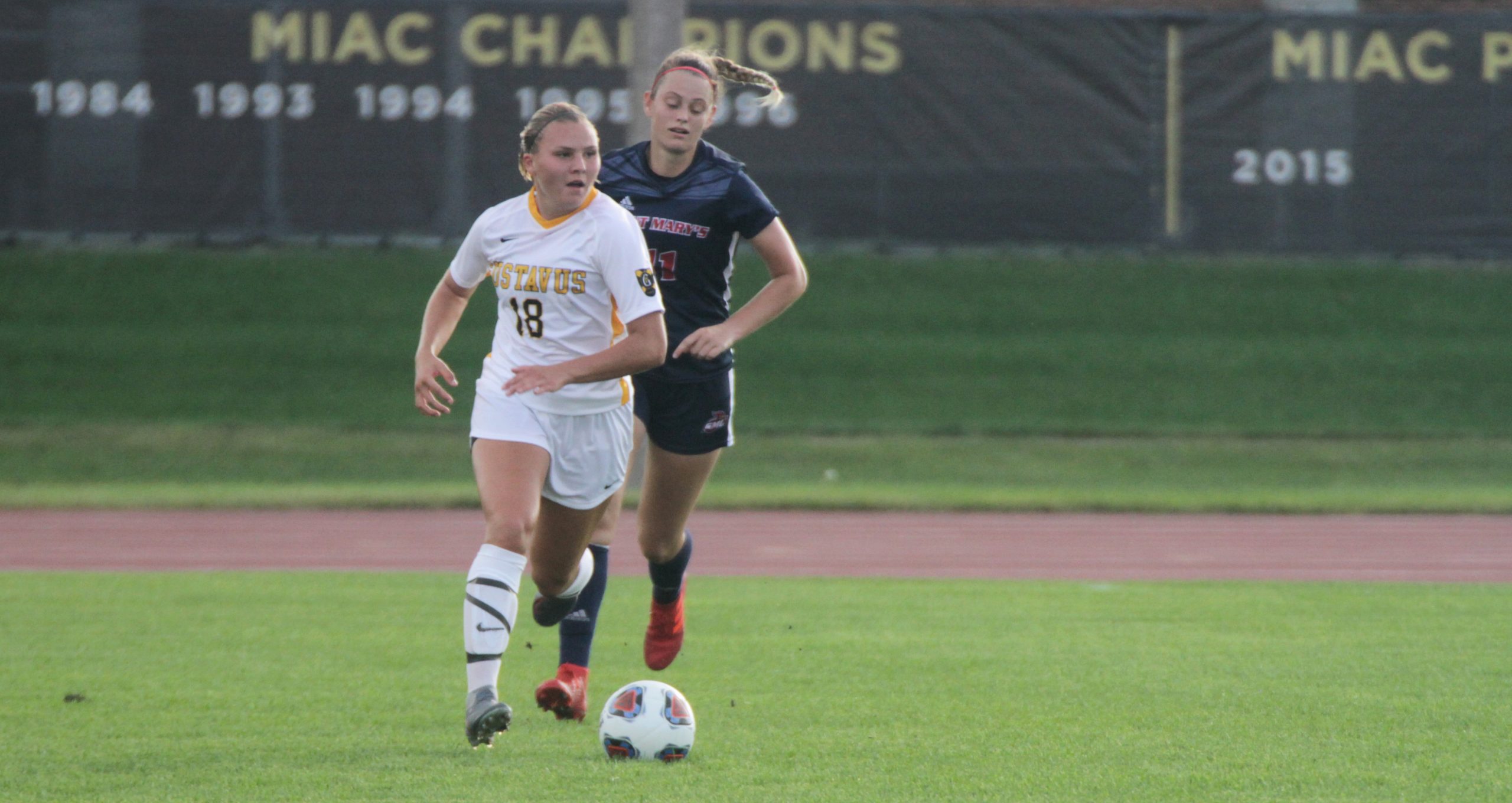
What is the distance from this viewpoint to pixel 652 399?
6.08 m

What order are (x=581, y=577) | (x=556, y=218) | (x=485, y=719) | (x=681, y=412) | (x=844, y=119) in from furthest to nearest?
(x=844, y=119), (x=681, y=412), (x=581, y=577), (x=556, y=218), (x=485, y=719)

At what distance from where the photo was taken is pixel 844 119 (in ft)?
56.1

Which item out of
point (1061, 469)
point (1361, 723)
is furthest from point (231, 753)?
point (1061, 469)

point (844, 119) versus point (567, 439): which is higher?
point (844, 119)

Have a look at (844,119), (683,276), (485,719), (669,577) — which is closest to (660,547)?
(669,577)

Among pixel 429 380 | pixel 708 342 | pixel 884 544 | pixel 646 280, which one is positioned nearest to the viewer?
pixel 646 280

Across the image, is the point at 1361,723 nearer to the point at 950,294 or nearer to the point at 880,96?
the point at 880,96

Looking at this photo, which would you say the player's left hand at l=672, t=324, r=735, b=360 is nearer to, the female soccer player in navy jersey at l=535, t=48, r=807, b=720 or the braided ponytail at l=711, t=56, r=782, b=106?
the female soccer player in navy jersey at l=535, t=48, r=807, b=720

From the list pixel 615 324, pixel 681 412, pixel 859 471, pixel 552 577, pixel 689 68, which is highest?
pixel 689 68

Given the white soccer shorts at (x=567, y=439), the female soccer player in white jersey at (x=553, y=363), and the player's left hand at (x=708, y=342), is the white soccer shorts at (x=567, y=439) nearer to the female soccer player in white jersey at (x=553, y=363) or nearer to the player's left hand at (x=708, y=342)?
the female soccer player in white jersey at (x=553, y=363)

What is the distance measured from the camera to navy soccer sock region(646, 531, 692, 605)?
6.31m

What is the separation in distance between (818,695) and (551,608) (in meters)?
1.04

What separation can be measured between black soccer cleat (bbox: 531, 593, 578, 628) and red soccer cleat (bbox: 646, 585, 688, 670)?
0.67 metres

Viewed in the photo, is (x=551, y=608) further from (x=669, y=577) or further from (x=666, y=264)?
(x=666, y=264)
